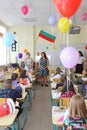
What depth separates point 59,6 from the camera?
3801 millimetres

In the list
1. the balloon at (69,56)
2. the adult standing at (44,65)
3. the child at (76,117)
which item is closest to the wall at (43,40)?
the adult standing at (44,65)

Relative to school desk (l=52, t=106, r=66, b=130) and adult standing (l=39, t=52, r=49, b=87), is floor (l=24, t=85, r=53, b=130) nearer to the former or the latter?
school desk (l=52, t=106, r=66, b=130)

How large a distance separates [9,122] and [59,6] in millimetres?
2121

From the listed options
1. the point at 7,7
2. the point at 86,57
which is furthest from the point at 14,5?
the point at 86,57

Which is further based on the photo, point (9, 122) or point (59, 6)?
point (59, 6)

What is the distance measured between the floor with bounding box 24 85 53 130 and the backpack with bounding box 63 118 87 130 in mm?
2508

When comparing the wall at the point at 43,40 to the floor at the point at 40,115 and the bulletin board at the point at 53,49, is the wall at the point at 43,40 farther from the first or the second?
the floor at the point at 40,115

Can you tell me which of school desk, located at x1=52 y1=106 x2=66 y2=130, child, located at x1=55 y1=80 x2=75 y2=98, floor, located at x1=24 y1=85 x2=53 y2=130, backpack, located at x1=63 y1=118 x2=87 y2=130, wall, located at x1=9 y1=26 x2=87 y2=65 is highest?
wall, located at x1=9 y1=26 x2=87 y2=65

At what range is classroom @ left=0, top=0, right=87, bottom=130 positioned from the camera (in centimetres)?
327

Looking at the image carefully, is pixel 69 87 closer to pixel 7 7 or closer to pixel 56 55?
pixel 7 7

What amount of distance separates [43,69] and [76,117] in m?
7.86

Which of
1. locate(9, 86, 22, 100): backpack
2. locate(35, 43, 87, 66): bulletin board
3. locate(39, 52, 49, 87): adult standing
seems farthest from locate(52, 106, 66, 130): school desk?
locate(35, 43, 87, 66): bulletin board

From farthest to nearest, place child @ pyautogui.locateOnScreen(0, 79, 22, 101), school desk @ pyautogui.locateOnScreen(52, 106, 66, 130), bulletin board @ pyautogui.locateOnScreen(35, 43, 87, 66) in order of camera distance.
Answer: bulletin board @ pyautogui.locateOnScreen(35, 43, 87, 66) → child @ pyautogui.locateOnScreen(0, 79, 22, 101) → school desk @ pyautogui.locateOnScreen(52, 106, 66, 130)

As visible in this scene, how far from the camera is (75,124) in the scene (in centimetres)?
227
